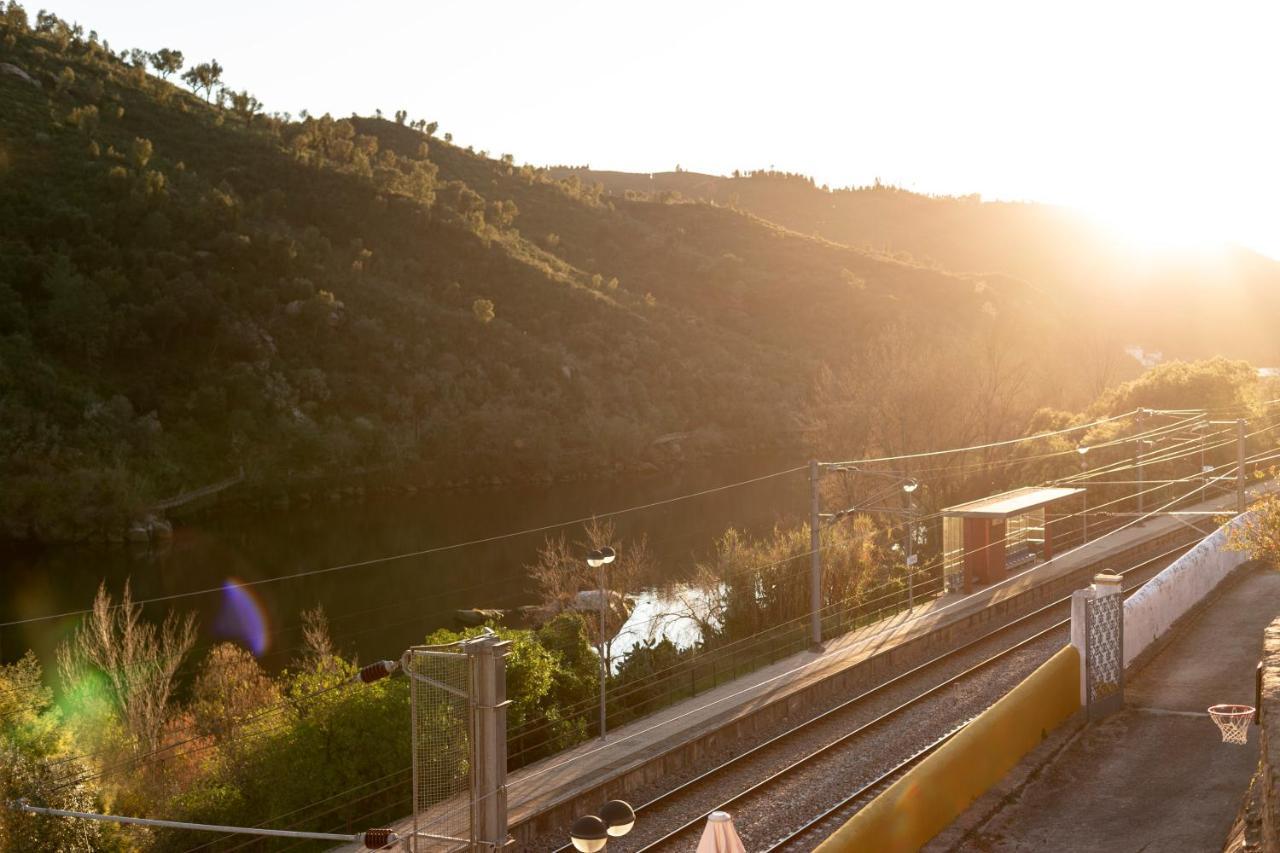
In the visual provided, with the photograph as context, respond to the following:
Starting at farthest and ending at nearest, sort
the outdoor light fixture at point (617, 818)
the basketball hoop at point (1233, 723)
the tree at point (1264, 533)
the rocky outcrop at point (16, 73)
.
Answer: the rocky outcrop at point (16, 73)
the tree at point (1264, 533)
the basketball hoop at point (1233, 723)
the outdoor light fixture at point (617, 818)

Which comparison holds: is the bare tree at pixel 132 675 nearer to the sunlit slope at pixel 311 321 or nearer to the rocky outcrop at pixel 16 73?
the sunlit slope at pixel 311 321

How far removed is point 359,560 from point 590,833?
5185cm

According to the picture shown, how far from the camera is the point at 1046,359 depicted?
293 ft

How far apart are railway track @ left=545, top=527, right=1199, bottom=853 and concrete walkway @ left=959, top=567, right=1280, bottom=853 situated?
3.37m

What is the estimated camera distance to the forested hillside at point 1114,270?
142625 mm

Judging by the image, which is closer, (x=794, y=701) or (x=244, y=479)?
(x=794, y=701)

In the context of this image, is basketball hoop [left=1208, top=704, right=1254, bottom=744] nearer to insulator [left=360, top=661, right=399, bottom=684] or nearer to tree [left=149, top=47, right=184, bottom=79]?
insulator [left=360, top=661, right=399, bottom=684]

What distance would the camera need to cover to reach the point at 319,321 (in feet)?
277

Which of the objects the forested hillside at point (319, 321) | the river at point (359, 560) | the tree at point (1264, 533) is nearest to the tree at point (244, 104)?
the forested hillside at point (319, 321)

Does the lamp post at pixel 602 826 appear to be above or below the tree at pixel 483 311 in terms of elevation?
below

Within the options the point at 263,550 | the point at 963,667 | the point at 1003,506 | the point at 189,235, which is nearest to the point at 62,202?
the point at 189,235

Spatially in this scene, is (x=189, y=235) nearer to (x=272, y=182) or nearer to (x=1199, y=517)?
(x=272, y=182)

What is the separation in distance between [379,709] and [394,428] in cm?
6178

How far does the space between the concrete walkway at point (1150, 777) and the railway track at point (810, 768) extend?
11.1ft
